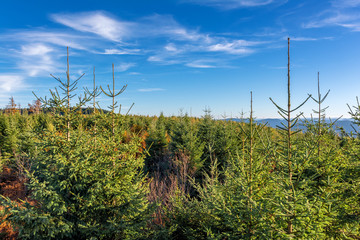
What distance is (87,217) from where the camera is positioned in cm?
423

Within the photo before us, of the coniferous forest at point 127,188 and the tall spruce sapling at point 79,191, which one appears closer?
the coniferous forest at point 127,188

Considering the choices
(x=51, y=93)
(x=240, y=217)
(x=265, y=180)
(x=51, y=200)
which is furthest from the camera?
(x=51, y=93)

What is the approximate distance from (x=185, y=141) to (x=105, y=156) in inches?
362

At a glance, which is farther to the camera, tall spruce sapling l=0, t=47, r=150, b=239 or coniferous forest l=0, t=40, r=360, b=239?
tall spruce sapling l=0, t=47, r=150, b=239

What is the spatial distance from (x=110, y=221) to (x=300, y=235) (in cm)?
324

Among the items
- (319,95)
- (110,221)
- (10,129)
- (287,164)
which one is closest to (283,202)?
(287,164)

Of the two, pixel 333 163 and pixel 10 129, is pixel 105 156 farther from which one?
pixel 10 129

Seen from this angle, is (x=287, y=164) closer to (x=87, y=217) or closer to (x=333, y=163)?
(x=333, y=163)

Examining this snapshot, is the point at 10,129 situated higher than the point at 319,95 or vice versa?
the point at 319,95

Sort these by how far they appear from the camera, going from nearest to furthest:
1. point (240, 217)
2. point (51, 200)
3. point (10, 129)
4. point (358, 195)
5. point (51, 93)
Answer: point (240, 217) → point (358, 195) → point (51, 200) → point (51, 93) → point (10, 129)

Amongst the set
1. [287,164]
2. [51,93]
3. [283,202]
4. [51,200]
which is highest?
[51,93]

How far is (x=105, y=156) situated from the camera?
15.1ft

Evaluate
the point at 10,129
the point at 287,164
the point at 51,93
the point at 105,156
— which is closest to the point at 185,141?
the point at 105,156

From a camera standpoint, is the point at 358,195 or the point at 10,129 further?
the point at 10,129
